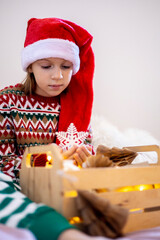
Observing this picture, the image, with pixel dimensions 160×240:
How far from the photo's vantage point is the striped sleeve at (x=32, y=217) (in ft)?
1.44

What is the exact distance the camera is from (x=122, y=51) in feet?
6.40

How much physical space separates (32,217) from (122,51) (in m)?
1.68

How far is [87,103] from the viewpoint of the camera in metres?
1.23

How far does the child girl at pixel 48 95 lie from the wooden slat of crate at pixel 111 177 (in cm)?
32

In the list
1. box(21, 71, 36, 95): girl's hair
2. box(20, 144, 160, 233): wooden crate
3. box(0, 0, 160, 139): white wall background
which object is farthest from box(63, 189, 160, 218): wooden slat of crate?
box(0, 0, 160, 139): white wall background

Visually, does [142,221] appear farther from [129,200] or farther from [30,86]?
[30,86]

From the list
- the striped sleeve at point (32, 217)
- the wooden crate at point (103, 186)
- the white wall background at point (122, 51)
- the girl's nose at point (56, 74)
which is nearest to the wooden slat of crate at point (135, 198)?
the wooden crate at point (103, 186)

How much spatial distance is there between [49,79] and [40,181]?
51 cm

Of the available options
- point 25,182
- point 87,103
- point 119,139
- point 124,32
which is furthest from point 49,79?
point 124,32

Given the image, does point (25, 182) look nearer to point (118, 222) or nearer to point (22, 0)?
point (118, 222)

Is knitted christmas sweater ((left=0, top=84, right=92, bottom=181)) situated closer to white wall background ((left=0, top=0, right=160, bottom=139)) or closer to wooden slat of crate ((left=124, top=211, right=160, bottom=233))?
wooden slat of crate ((left=124, top=211, right=160, bottom=233))

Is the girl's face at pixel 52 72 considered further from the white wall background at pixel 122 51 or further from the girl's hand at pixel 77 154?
the white wall background at pixel 122 51

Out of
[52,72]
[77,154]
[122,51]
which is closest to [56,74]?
[52,72]

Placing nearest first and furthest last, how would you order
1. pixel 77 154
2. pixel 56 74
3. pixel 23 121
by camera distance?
1. pixel 77 154
2. pixel 56 74
3. pixel 23 121
